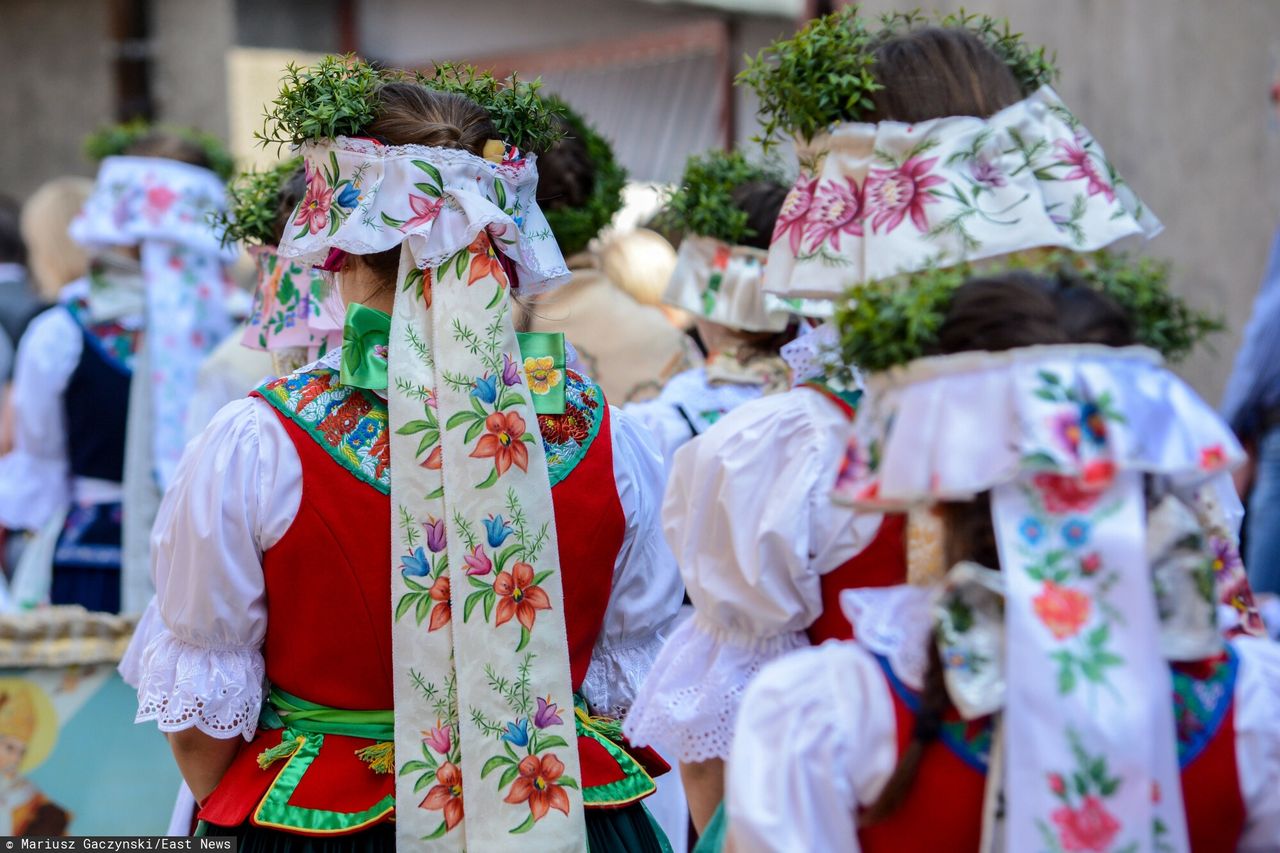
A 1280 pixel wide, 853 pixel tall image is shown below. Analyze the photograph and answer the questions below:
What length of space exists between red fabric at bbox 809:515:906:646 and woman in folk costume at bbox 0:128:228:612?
2907 millimetres

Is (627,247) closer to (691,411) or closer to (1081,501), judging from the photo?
(691,411)

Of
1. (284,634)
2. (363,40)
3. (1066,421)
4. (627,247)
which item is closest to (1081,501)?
(1066,421)

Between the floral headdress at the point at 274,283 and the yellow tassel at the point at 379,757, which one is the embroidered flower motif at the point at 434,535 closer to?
the yellow tassel at the point at 379,757

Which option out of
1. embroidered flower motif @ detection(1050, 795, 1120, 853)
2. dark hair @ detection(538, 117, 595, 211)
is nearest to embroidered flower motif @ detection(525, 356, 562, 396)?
embroidered flower motif @ detection(1050, 795, 1120, 853)

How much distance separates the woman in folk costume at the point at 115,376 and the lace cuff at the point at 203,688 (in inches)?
92.4

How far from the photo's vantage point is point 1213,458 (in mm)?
1422

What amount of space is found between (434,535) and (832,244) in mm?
638

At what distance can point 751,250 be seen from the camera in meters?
3.04

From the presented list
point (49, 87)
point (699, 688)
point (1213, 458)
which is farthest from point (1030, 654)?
point (49, 87)

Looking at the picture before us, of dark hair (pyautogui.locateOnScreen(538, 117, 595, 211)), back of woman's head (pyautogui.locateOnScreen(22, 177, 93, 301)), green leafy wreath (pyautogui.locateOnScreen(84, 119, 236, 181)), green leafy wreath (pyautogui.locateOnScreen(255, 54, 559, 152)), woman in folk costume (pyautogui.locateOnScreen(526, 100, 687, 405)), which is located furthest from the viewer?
back of woman's head (pyautogui.locateOnScreen(22, 177, 93, 301))

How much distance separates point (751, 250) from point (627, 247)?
4.20 ft

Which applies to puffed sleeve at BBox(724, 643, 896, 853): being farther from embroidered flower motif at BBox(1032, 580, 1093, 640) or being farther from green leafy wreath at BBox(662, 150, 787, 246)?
green leafy wreath at BBox(662, 150, 787, 246)

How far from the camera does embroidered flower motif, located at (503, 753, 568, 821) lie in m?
1.89

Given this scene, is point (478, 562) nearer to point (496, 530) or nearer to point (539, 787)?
point (496, 530)
